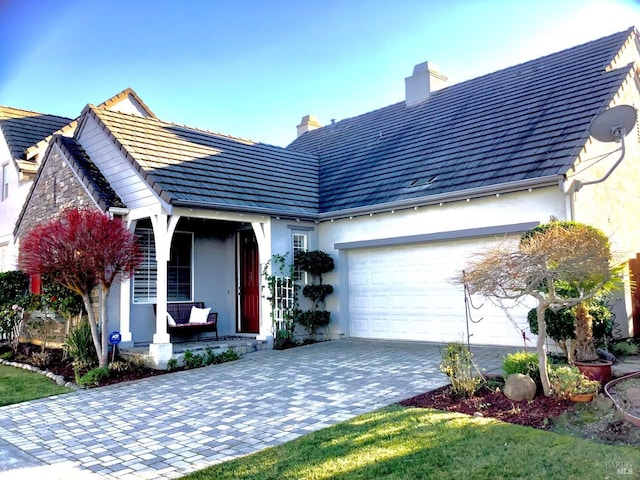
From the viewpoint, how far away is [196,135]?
1364 cm

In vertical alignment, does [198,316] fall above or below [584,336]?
above

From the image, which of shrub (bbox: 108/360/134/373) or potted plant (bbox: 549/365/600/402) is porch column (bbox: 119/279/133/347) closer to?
shrub (bbox: 108/360/134/373)

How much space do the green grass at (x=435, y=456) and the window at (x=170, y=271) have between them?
24.5 ft

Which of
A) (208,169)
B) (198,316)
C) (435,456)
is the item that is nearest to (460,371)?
(435,456)

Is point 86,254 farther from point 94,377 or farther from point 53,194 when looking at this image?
point 53,194

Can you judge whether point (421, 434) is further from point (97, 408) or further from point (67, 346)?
point (67, 346)

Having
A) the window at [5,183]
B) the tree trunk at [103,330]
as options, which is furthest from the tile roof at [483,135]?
the window at [5,183]

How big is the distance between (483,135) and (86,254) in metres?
9.07

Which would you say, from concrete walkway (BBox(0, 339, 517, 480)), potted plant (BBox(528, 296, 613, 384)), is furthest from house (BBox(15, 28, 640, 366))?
potted plant (BBox(528, 296, 613, 384))

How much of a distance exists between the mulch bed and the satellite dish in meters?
4.63

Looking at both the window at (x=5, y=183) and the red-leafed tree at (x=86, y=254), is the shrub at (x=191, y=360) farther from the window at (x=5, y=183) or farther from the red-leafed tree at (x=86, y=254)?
the window at (x=5, y=183)

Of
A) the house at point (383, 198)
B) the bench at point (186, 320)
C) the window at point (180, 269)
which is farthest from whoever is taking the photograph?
the window at point (180, 269)

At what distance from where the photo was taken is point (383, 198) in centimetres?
1242

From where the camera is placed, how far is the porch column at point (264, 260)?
38.9 ft
